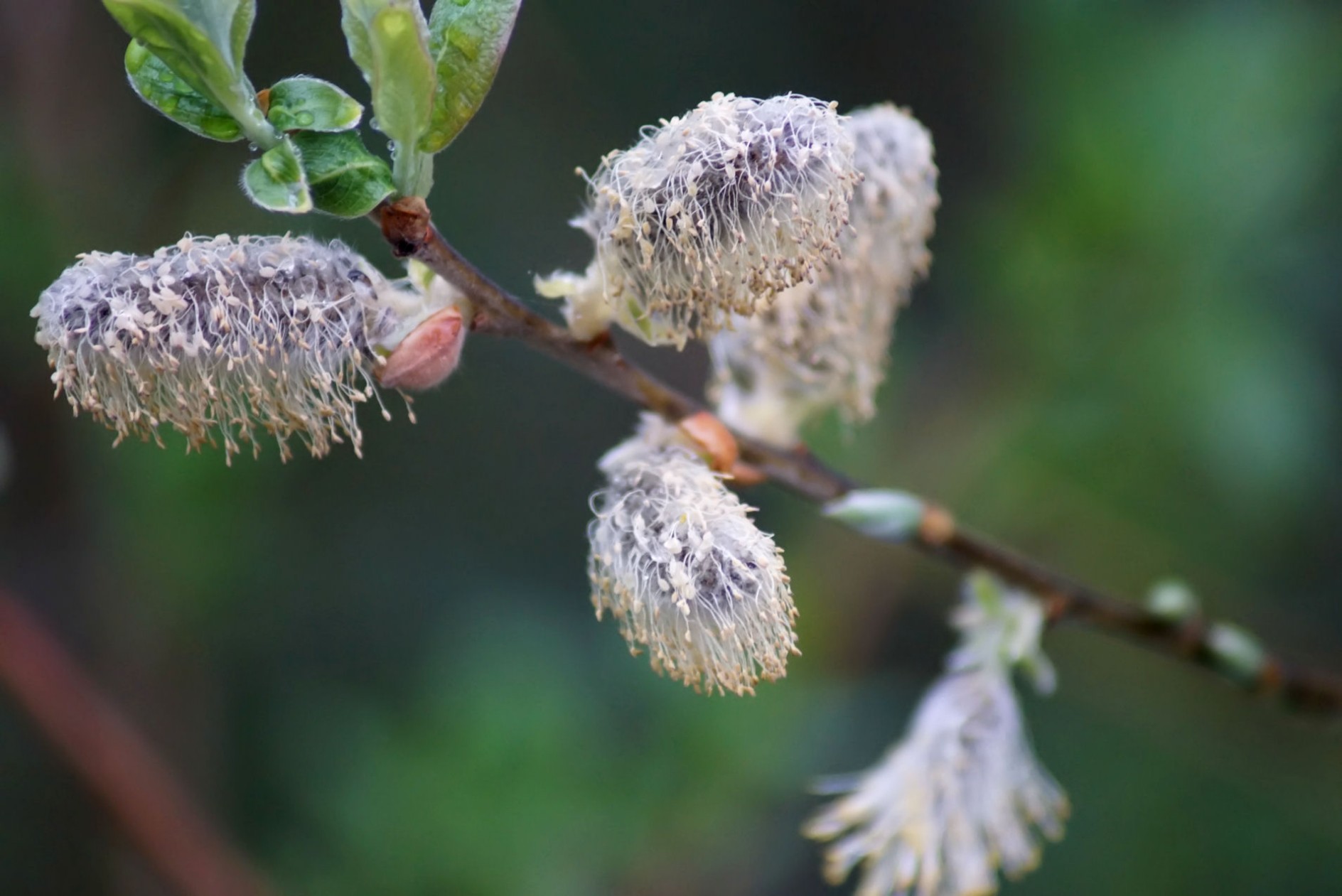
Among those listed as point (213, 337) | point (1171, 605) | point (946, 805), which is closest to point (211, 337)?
point (213, 337)

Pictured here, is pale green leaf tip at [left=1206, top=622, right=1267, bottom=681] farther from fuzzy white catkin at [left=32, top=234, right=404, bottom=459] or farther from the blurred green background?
fuzzy white catkin at [left=32, top=234, right=404, bottom=459]

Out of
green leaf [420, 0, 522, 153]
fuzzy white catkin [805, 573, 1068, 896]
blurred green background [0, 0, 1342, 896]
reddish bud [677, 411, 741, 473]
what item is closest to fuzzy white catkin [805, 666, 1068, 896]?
fuzzy white catkin [805, 573, 1068, 896]

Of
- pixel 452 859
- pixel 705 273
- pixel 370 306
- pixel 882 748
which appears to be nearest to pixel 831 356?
pixel 705 273

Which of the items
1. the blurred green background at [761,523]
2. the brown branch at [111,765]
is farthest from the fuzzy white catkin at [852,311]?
the brown branch at [111,765]

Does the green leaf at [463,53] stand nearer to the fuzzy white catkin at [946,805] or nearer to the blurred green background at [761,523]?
the fuzzy white catkin at [946,805]

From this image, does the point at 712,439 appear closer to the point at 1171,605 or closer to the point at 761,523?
the point at 1171,605

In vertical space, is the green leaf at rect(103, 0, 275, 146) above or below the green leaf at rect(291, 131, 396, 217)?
above
